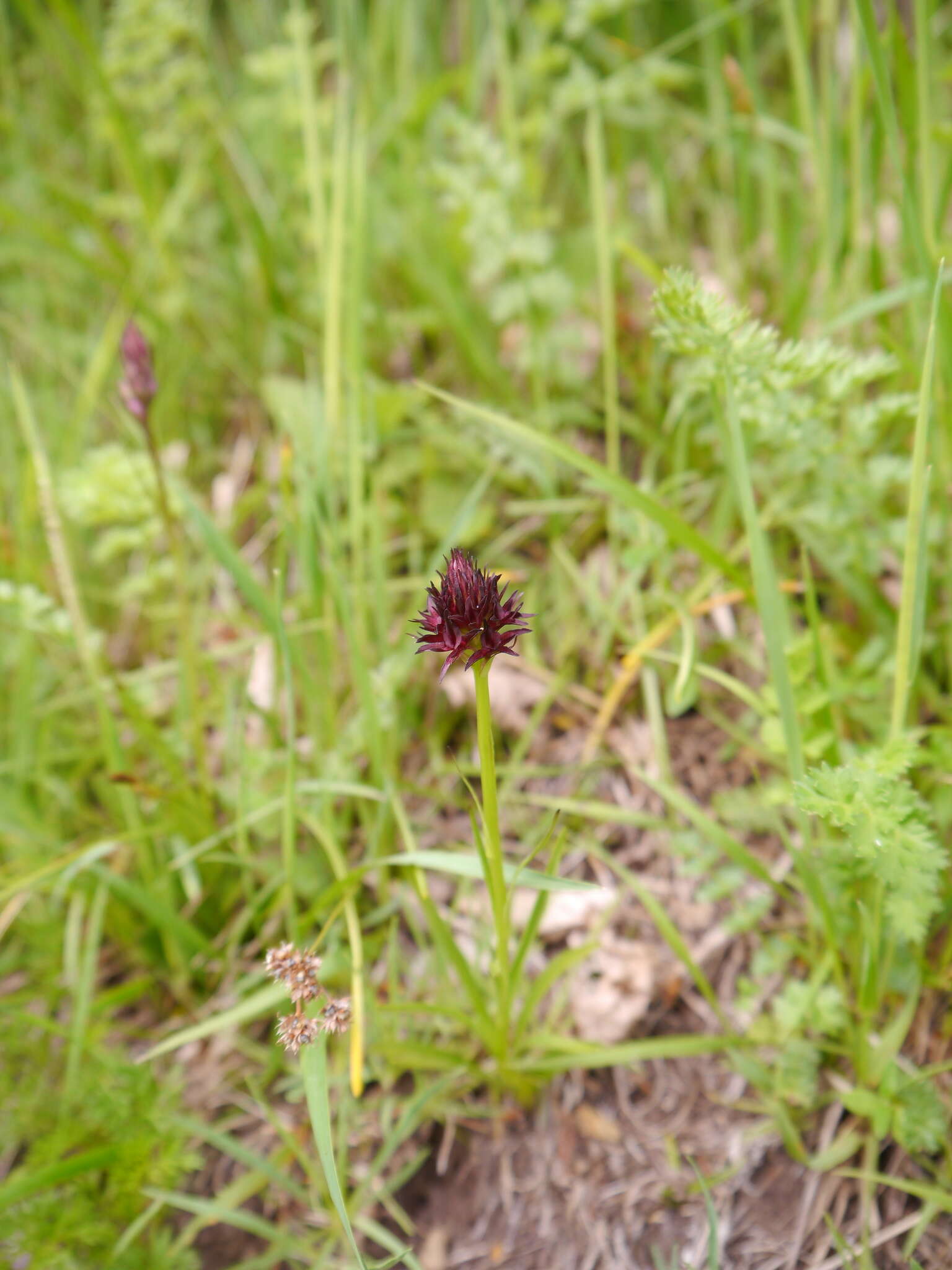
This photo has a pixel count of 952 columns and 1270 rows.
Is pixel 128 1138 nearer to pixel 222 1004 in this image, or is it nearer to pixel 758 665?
pixel 222 1004

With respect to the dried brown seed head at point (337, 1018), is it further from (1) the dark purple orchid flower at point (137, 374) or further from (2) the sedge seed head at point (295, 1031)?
(1) the dark purple orchid flower at point (137, 374)

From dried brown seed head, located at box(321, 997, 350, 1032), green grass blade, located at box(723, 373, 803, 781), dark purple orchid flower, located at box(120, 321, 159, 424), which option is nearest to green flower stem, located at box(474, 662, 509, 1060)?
dried brown seed head, located at box(321, 997, 350, 1032)

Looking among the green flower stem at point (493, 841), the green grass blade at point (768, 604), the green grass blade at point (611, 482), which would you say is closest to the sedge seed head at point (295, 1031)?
the green flower stem at point (493, 841)

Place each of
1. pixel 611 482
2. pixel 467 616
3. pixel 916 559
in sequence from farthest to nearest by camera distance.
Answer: pixel 611 482 → pixel 916 559 → pixel 467 616

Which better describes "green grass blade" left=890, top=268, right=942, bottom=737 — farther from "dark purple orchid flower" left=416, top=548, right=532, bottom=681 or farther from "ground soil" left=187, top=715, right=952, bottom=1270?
"dark purple orchid flower" left=416, top=548, right=532, bottom=681

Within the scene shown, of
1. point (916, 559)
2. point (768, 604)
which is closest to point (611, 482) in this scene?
point (768, 604)

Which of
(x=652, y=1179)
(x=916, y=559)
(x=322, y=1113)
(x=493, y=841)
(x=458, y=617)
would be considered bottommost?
(x=652, y=1179)

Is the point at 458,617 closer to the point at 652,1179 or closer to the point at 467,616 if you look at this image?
the point at 467,616
